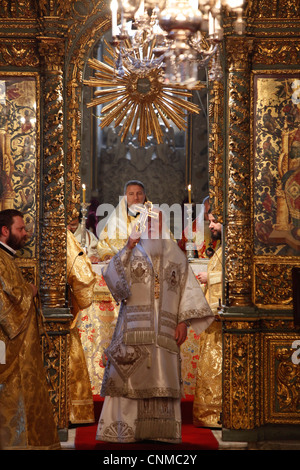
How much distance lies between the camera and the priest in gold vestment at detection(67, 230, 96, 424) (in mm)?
8055

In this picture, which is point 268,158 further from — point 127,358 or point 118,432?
point 118,432

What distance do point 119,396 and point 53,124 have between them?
2.36 m

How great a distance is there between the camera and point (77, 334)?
8266mm

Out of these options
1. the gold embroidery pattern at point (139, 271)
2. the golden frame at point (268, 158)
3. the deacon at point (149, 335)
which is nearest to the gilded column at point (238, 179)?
the golden frame at point (268, 158)

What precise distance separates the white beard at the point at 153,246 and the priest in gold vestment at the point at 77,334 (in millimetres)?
736

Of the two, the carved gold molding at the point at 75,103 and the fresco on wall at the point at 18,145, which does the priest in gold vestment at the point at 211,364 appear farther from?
the fresco on wall at the point at 18,145

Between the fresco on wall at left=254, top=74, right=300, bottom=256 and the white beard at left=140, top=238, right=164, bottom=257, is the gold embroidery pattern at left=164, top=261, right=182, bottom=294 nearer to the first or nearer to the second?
the white beard at left=140, top=238, right=164, bottom=257

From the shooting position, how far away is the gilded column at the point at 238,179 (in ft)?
25.0

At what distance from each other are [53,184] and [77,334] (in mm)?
1539

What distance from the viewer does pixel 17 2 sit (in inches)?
299

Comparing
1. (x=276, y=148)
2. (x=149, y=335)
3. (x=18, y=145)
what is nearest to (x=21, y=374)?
(x=149, y=335)

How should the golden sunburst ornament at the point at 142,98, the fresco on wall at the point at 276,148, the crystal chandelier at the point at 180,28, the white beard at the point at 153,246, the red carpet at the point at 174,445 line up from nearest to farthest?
the crystal chandelier at the point at 180,28, the red carpet at the point at 174,445, the white beard at the point at 153,246, the fresco on wall at the point at 276,148, the golden sunburst ornament at the point at 142,98

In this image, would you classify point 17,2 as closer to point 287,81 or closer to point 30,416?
point 287,81

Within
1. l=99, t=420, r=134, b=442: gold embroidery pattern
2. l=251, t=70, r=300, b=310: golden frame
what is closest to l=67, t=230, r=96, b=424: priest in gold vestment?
l=99, t=420, r=134, b=442: gold embroidery pattern
